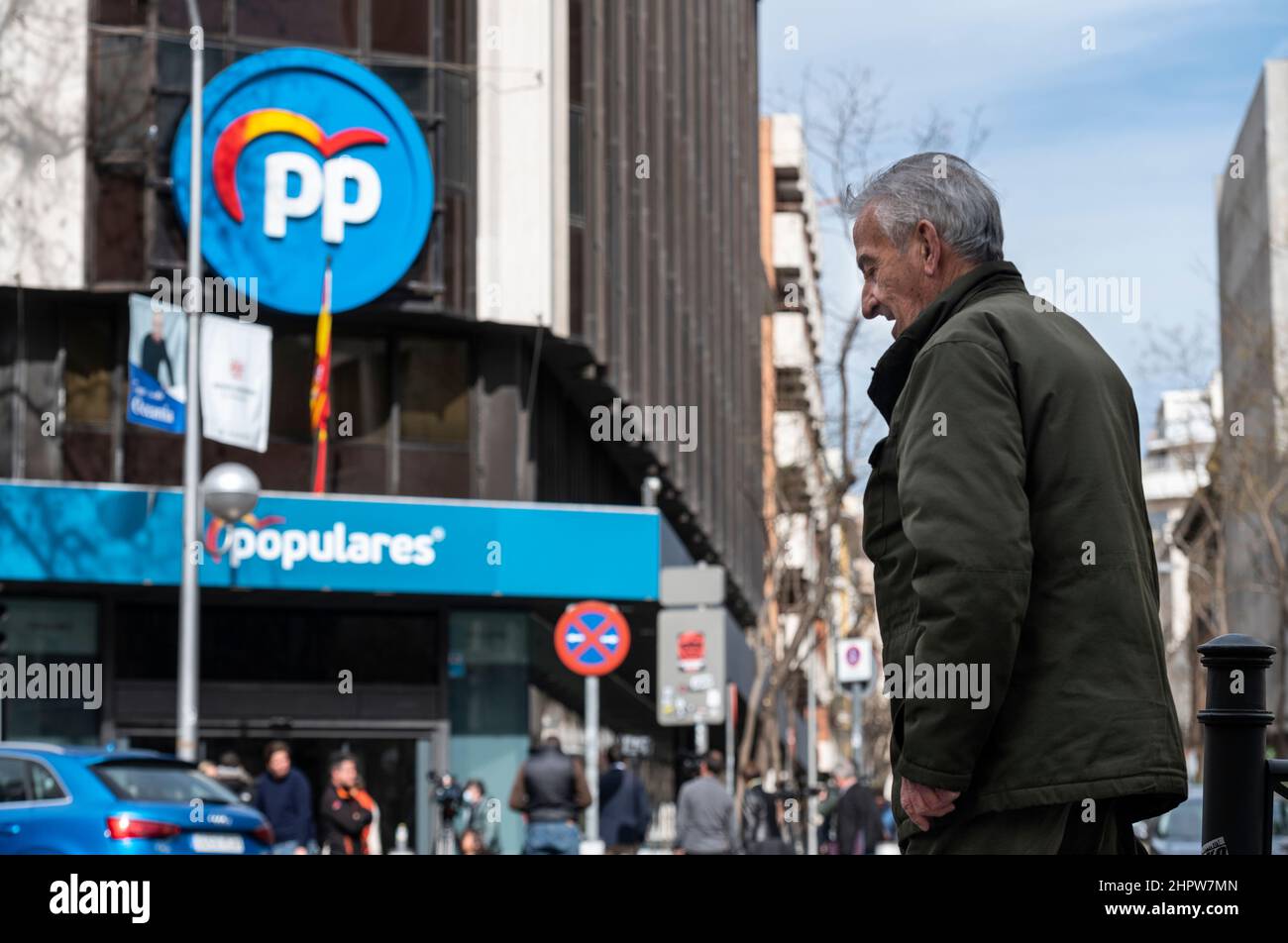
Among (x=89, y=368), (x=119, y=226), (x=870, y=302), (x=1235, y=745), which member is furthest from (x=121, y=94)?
(x=870, y=302)

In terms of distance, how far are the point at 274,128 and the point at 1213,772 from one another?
77.1 feet

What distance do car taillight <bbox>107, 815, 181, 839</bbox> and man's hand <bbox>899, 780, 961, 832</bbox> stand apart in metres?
10.6

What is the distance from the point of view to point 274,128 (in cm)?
2705

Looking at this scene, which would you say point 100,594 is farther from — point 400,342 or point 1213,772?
point 1213,772

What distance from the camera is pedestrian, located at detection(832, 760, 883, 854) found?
22.3 m

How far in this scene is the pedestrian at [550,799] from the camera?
17.3 meters

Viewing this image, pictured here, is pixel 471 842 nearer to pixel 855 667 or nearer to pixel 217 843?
pixel 855 667

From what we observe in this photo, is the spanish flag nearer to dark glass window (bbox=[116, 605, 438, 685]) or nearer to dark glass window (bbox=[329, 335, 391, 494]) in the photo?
dark glass window (bbox=[329, 335, 391, 494])

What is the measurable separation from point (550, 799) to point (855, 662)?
846 centimetres

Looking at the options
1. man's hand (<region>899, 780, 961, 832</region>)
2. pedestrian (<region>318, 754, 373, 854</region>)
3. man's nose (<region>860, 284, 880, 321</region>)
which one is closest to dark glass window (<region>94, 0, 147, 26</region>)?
pedestrian (<region>318, 754, 373, 854</region>)
